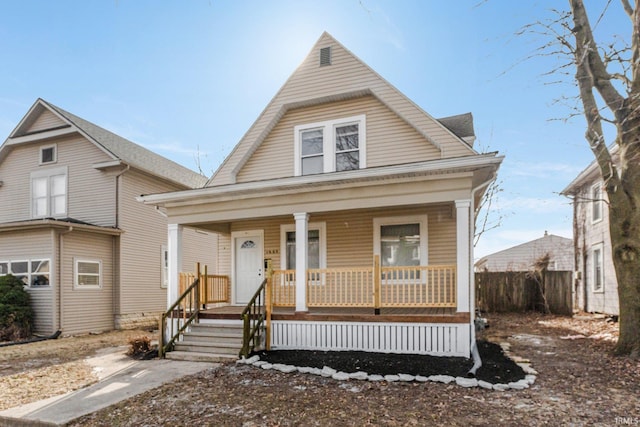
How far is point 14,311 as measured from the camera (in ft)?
37.8

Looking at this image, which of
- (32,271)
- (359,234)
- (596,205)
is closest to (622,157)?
(359,234)

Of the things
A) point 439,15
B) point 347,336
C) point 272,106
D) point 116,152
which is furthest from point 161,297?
point 439,15

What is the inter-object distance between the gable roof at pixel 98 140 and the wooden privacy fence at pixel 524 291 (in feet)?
41.4

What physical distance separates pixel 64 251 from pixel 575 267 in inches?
754

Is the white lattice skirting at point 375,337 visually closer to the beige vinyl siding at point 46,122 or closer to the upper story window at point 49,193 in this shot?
the upper story window at point 49,193

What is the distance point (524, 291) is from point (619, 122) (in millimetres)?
9509

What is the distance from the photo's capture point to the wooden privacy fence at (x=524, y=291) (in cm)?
1501

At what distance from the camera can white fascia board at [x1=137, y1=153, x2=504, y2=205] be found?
726 cm

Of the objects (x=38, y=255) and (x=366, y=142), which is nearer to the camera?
(x=366, y=142)

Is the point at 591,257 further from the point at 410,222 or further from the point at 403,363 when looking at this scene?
the point at 403,363

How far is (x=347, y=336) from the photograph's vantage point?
8.02 metres

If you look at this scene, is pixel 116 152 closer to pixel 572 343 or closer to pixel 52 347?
pixel 52 347

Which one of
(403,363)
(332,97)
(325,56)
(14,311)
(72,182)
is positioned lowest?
(403,363)

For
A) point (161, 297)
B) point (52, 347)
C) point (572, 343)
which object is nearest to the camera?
point (572, 343)
